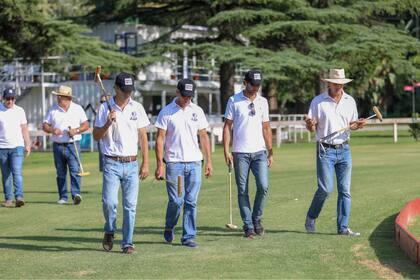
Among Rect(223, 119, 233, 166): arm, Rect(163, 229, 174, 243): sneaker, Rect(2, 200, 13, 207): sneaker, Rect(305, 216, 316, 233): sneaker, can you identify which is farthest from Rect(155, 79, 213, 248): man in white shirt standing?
Rect(2, 200, 13, 207): sneaker

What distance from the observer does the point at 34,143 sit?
136 ft

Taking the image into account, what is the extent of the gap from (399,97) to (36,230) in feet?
201

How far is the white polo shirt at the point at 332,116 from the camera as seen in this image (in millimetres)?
11180

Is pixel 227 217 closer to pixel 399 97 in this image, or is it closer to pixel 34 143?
pixel 34 143

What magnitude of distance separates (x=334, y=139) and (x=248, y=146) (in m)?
1.11

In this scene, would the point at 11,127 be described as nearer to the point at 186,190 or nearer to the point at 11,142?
the point at 11,142

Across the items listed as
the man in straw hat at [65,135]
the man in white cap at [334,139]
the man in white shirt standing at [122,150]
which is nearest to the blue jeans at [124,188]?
the man in white shirt standing at [122,150]

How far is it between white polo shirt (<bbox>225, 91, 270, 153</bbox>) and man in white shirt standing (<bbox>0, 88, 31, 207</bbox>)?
5503 mm

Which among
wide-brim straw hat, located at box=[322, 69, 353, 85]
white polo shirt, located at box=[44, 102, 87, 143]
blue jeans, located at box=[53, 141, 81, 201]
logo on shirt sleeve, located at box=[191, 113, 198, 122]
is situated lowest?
blue jeans, located at box=[53, 141, 81, 201]

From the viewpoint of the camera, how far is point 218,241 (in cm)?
1097

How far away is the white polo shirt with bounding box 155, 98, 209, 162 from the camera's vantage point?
10.7 metres

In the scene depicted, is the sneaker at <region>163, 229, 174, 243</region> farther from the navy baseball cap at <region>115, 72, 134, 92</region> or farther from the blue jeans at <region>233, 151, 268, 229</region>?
the navy baseball cap at <region>115, 72, 134, 92</region>

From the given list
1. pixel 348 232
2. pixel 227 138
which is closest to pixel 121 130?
pixel 227 138

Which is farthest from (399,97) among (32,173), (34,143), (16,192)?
(16,192)
